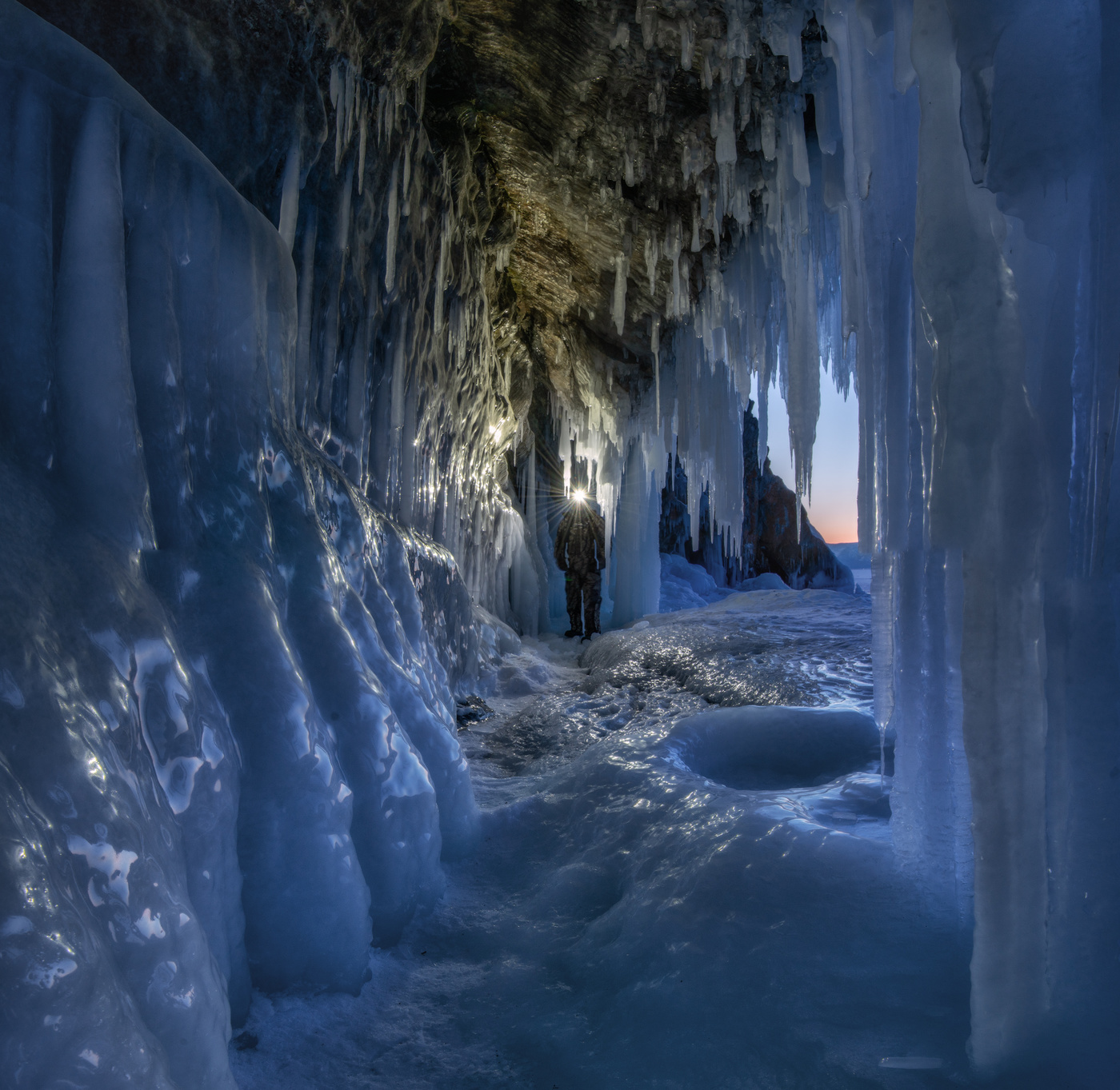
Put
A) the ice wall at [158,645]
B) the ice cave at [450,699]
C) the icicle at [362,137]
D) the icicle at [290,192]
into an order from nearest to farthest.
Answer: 1. the ice wall at [158,645]
2. the ice cave at [450,699]
3. the icicle at [290,192]
4. the icicle at [362,137]

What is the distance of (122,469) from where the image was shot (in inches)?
58.9

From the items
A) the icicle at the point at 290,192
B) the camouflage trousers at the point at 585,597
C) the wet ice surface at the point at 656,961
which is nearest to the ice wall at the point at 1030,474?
the wet ice surface at the point at 656,961

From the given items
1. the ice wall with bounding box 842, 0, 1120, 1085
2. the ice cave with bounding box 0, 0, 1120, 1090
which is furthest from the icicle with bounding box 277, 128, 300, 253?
the ice wall with bounding box 842, 0, 1120, 1085

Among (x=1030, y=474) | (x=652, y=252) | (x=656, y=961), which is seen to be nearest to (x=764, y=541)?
(x=652, y=252)

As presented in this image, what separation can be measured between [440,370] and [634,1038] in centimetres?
608

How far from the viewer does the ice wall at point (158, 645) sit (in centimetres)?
103

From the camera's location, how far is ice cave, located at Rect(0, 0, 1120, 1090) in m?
1.17

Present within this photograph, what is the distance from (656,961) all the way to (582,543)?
30.0 feet

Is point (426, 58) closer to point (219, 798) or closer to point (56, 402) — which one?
point (56, 402)

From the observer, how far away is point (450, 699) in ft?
12.1

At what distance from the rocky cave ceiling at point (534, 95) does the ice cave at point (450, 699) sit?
0.14ft

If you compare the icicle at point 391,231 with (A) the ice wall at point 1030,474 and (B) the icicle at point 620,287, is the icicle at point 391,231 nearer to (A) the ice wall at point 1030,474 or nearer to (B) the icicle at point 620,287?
(B) the icicle at point 620,287

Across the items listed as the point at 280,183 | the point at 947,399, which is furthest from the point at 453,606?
the point at 947,399

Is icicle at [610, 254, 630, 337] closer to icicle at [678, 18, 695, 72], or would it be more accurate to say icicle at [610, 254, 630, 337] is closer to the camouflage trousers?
icicle at [678, 18, 695, 72]
